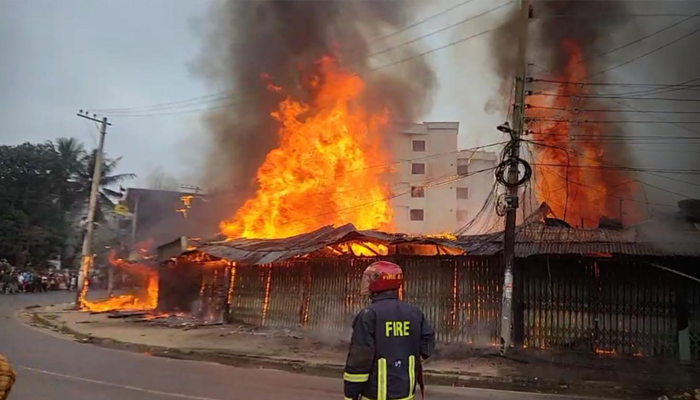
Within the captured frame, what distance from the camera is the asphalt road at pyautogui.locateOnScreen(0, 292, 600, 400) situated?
8.06 meters

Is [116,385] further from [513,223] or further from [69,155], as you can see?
[69,155]

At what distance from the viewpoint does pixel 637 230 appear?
1434 centimetres

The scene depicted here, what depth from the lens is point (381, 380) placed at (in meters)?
3.44

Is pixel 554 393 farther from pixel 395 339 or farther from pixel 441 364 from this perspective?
pixel 395 339

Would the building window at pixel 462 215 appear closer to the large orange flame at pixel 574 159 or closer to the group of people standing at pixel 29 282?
the large orange flame at pixel 574 159

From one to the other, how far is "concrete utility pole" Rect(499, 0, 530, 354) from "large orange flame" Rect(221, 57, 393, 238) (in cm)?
1087

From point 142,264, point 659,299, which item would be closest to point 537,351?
point 659,299

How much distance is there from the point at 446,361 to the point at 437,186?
119ft

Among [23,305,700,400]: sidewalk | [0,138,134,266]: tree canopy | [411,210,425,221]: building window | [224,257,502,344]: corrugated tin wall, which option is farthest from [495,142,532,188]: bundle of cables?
[0,138,134,266]: tree canopy

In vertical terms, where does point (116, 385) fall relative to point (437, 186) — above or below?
below

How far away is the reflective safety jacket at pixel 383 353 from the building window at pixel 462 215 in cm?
4529

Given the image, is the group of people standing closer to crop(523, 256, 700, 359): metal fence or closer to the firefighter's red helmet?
crop(523, 256, 700, 359): metal fence

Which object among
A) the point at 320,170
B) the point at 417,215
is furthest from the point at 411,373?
the point at 417,215

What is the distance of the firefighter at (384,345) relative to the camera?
3.41 meters
